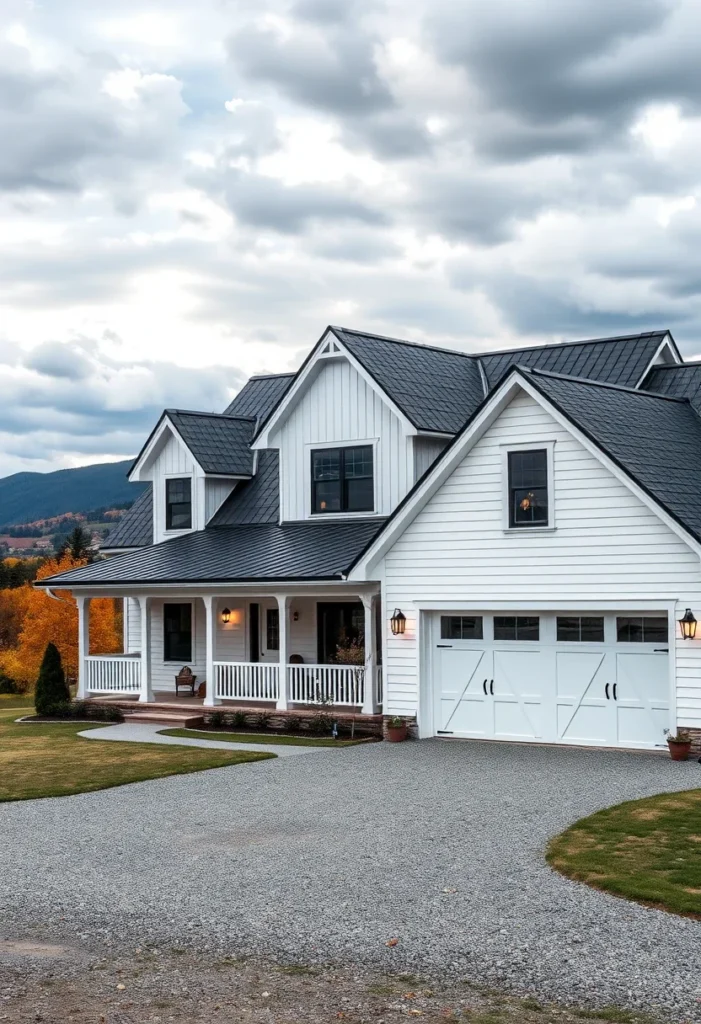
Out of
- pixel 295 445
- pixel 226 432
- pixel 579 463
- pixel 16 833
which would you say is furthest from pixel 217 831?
pixel 226 432

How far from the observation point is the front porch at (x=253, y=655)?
2412cm

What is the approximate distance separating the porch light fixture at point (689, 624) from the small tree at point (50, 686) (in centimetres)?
1541

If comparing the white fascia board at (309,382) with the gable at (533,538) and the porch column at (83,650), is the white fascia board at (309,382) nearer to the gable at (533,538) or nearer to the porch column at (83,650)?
the gable at (533,538)

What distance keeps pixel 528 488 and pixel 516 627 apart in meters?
2.41

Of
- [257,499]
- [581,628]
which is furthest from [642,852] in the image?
[257,499]

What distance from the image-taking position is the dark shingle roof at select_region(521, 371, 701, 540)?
19.2 m

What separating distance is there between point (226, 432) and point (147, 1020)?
23.9 meters

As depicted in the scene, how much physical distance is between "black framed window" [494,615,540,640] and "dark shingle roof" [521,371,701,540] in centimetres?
320

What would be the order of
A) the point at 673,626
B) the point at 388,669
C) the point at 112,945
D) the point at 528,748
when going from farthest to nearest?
the point at 388,669
the point at 528,748
the point at 673,626
the point at 112,945

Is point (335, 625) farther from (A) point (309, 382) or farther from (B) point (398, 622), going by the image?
(A) point (309, 382)

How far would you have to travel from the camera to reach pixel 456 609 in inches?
851

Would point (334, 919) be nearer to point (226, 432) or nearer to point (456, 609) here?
point (456, 609)

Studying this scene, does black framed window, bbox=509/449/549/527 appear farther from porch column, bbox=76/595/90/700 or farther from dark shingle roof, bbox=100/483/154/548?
dark shingle roof, bbox=100/483/154/548

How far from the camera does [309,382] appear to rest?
27250 mm
